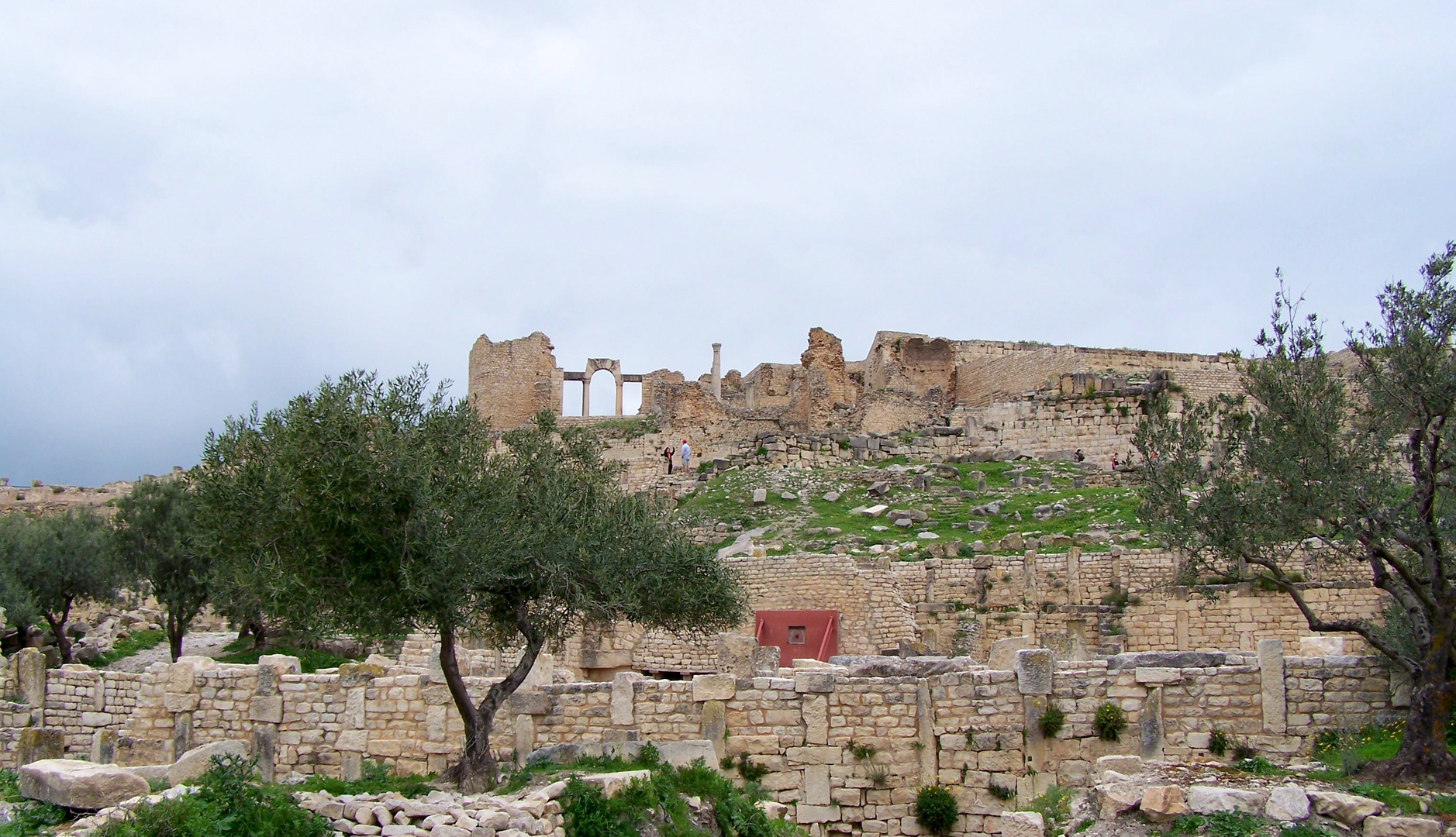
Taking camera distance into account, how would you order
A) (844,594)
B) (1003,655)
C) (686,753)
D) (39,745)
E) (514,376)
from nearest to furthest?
(686,753), (39,745), (1003,655), (844,594), (514,376)

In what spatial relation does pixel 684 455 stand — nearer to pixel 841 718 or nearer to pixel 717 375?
pixel 717 375

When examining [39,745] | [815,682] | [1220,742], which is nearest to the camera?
[1220,742]

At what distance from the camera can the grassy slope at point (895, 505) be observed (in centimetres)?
2567

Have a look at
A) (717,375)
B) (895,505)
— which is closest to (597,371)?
Answer: (717,375)

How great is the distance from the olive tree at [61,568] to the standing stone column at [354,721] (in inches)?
570

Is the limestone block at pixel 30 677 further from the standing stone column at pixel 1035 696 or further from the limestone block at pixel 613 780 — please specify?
the standing stone column at pixel 1035 696

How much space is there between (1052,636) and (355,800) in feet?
37.3

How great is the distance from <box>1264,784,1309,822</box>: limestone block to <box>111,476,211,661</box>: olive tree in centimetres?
2191

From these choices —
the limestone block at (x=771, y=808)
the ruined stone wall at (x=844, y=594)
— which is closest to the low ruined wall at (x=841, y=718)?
the limestone block at (x=771, y=808)

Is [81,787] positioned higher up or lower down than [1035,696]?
lower down

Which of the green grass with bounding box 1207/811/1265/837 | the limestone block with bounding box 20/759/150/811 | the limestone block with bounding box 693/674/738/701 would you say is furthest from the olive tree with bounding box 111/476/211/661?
the green grass with bounding box 1207/811/1265/837

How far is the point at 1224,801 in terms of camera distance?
1102 centimetres

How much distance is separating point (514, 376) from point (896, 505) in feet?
89.2

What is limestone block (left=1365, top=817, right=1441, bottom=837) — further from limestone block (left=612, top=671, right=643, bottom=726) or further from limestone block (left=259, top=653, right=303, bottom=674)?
limestone block (left=259, top=653, right=303, bottom=674)
